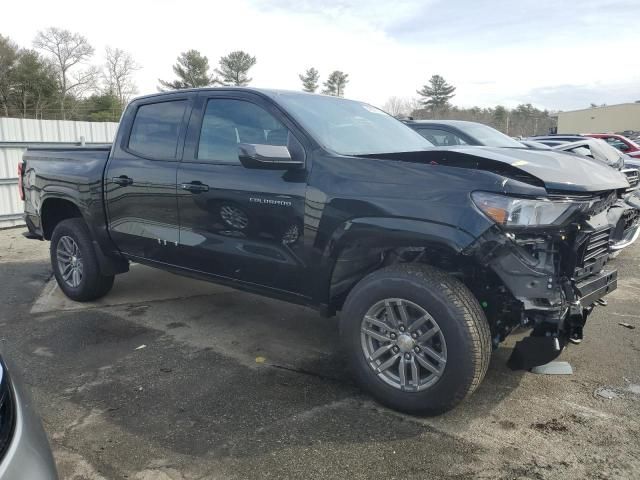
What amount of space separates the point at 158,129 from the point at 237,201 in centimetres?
125

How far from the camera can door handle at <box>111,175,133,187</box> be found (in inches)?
175

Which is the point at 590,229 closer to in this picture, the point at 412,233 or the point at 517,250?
the point at 517,250

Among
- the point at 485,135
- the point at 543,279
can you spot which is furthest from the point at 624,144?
the point at 543,279

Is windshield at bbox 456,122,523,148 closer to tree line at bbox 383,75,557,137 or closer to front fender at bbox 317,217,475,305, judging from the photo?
front fender at bbox 317,217,475,305

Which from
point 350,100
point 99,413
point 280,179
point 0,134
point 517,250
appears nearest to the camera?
point 517,250

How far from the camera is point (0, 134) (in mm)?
10891

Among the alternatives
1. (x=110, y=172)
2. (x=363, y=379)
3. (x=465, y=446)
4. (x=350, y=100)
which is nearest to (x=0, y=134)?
(x=110, y=172)

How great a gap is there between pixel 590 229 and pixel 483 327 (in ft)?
2.60

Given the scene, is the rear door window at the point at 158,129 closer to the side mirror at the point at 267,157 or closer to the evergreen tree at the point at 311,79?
the side mirror at the point at 267,157

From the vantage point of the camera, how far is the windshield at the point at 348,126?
3.58 m

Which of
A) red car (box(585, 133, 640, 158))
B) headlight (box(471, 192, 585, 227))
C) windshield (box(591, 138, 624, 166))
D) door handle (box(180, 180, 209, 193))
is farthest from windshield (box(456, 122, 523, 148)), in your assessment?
red car (box(585, 133, 640, 158))

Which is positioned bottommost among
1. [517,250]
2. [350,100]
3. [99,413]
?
[99,413]

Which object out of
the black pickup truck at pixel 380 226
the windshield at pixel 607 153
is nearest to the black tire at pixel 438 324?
the black pickup truck at pixel 380 226

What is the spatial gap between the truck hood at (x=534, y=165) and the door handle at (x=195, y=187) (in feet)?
4.34
